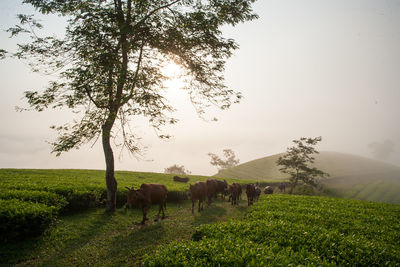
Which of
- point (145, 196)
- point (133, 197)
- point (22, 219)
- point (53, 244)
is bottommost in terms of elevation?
point (53, 244)

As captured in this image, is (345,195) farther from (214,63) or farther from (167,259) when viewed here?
(167,259)

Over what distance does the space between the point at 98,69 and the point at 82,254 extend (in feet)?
29.6

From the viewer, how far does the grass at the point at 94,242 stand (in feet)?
22.6

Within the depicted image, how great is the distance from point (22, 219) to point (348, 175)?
321 feet

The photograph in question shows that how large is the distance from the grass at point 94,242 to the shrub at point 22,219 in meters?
0.36

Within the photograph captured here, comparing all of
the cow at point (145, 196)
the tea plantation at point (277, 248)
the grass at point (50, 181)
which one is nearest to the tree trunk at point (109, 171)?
the grass at point (50, 181)

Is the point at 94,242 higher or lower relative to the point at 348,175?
higher

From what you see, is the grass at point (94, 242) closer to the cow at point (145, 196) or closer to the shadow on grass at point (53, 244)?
the shadow on grass at point (53, 244)

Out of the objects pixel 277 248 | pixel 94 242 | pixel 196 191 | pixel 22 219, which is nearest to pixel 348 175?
pixel 196 191

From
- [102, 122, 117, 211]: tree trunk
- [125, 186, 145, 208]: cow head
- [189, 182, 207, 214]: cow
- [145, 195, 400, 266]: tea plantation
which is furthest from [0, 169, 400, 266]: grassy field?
[189, 182, 207, 214]: cow

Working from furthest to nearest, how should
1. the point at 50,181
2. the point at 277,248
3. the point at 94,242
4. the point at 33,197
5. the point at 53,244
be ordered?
the point at 50,181
the point at 33,197
the point at 94,242
the point at 53,244
the point at 277,248

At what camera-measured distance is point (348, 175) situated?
7706cm

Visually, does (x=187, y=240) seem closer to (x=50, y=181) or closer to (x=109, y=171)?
(x=109, y=171)

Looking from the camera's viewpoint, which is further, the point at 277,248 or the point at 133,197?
Answer: the point at 133,197
